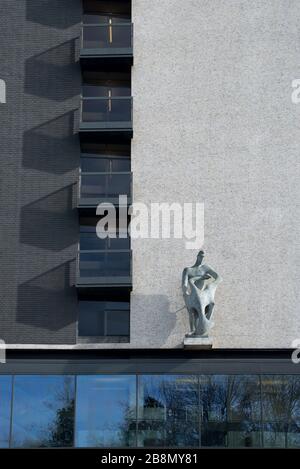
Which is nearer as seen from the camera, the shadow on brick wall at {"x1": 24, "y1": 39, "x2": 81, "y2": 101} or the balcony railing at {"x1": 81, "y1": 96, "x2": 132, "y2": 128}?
the balcony railing at {"x1": 81, "y1": 96, "x2": 132, "y2": 128}

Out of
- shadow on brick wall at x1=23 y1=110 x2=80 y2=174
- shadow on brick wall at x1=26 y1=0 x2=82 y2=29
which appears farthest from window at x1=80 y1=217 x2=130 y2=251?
shadow on brick wall at x1=26 y1=0 x2=82 y2=29

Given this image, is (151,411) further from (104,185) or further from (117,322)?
(104,185)

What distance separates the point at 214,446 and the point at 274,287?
5.84 metres

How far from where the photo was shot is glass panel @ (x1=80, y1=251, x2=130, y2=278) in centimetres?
3284

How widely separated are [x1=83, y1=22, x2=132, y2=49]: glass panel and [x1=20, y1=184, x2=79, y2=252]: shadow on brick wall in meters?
5.75

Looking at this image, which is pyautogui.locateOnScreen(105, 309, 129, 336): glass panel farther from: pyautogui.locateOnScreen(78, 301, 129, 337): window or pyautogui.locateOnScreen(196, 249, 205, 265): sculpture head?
pyautogui.locateOnScreen(196, 249, 205, 265): sculpture head

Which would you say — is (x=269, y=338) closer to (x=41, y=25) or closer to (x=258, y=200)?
(x=258, y=200)

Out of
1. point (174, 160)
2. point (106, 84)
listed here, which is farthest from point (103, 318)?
point (106, 84)

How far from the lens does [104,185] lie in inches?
1340

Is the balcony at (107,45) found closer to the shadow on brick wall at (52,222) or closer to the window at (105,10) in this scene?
the window at (105,10)

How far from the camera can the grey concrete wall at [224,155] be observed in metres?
32.7

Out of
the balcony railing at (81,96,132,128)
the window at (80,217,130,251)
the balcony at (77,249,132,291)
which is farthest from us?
the balcony railing at (81,96,132,128)
